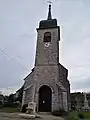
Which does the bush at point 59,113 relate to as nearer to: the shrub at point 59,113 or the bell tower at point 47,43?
the shrub at point 59,113

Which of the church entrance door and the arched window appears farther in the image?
the arched window

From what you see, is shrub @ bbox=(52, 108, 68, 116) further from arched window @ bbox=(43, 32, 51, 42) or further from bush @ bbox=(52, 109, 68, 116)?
arched window @ bbox=(43, 32, 51, 42)

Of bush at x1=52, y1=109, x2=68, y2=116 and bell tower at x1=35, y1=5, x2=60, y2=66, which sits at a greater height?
bell tower at x1=35, y1=5, x2=60, y2=66

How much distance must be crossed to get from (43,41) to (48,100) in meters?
9.27

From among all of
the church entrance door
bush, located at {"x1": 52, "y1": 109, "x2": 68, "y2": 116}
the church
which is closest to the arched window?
the church

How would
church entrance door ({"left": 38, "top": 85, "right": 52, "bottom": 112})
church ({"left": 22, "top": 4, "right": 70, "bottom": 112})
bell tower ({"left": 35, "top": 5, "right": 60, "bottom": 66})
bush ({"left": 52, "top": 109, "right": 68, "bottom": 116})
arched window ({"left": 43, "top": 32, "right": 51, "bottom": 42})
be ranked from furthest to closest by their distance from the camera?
arched window ({"left": 43, "top": 32, "right": 51, "bottom": 42}) → bell tower ({"left": 35, "top": 5, "right": 60, "bottom": 66}) → church entrance door ({"left": 38, "top": 85, "right": 52, "bottom": 112}) → church ({"left": 22, "top": 4, "right": 70, "bottom": 112}) → bush ({"left": 52, "top": 109, "right": 68, "bottom": 116})

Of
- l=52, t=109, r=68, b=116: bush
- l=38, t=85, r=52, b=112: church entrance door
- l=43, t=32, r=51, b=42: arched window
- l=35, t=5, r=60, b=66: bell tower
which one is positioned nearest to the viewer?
l=52, t=109, r=68, b=116: bush

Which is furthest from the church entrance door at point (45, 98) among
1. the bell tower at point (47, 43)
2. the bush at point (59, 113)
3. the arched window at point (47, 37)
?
the arched window at point (47, 37)

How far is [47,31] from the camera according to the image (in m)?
25.0

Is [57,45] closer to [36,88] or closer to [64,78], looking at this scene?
[64,78]

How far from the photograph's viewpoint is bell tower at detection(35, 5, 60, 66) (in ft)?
75.3

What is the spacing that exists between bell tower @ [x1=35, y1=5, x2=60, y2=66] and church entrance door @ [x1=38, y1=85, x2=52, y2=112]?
3.69 m

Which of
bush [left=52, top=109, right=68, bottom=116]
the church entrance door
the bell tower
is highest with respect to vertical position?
the bell tower

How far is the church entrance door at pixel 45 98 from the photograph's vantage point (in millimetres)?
20719
